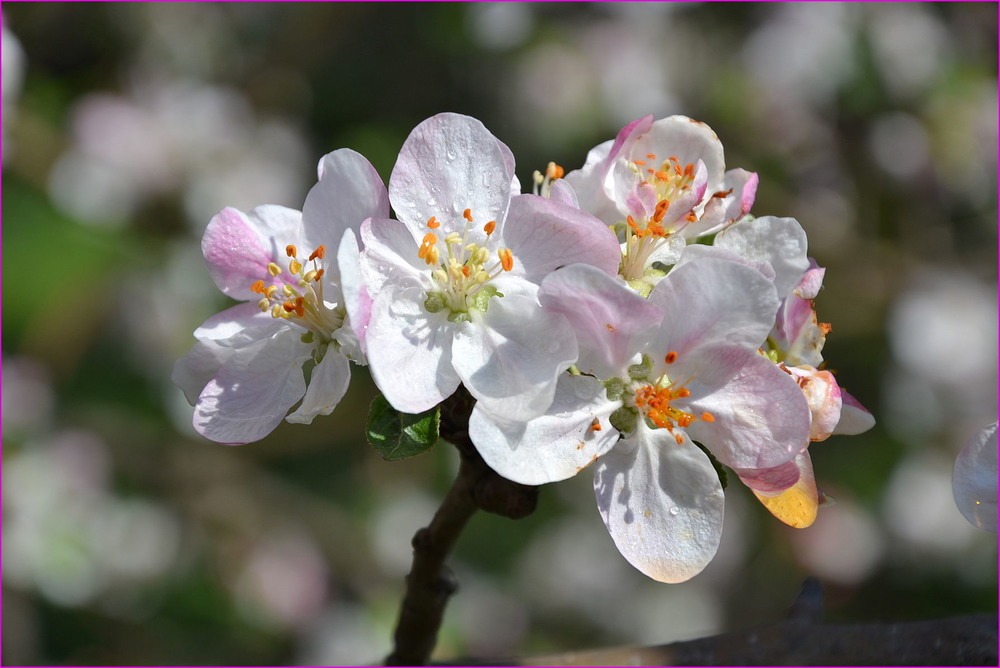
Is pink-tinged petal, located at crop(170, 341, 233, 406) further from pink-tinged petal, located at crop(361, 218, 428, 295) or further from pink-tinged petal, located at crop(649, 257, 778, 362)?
pink-tinged petal, located at crop(649, 257, 778, 362)

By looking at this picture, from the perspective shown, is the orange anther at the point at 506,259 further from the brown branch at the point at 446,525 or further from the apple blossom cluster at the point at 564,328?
the brown branch at the point at 446,525

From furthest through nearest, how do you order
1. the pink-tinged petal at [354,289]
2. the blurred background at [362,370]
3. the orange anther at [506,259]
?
1. the blurred background at [362,370]
2. the orange anther at [506,259]
3. the pink-tinged petal at [354,289]

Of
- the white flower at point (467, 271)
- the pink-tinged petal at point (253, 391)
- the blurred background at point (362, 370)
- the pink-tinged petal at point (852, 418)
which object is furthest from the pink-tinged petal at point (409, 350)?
the blurred background at point (362, 370)

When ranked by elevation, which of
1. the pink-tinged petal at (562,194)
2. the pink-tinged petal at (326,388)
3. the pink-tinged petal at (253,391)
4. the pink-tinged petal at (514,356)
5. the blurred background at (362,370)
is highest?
the pink-tinged petal at (562,194)

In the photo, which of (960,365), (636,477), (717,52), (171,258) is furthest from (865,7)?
(636,477)

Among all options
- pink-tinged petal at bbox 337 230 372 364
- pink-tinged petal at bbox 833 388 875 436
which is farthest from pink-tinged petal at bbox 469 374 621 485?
pink-tinged petal at bbox 833 388 875 436

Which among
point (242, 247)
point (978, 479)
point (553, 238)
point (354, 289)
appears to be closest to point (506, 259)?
point (553, 238)

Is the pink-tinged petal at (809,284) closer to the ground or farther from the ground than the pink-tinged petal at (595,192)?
closer to the ground
